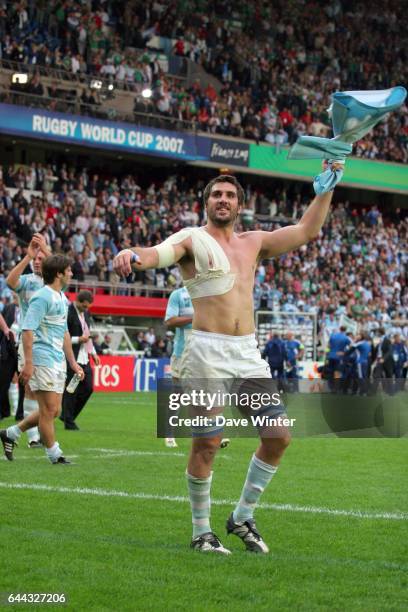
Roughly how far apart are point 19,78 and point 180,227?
760 cm

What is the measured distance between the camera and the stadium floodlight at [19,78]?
3553 centimetres

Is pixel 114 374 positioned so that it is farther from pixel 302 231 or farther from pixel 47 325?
pixel 302 231

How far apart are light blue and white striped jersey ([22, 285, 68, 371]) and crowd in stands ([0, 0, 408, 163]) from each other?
26.4 meters

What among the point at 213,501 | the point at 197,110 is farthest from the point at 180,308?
the point at 197,110

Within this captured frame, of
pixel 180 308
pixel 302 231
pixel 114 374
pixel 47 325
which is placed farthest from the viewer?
pixel 114 374

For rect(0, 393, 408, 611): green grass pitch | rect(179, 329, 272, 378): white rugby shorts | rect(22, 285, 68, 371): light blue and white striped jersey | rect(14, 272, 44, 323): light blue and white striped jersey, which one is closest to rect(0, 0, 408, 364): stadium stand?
rect(14, 272, 44, 323): light blue and white striped jersey

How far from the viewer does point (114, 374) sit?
1154 inches

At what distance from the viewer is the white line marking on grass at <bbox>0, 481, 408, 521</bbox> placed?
8.21 m

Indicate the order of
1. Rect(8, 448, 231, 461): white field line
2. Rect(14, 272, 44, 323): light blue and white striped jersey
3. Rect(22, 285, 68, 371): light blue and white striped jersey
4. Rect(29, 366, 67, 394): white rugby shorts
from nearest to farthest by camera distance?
Rect(29, 366, 67, 394): white rugby shorts < Rect(22, 285, 68, 371): light blue and white striped jersey < Rect(8, 448, 231, 461): white field line < Rect(14, 272, 44, 323): light blue and white striped jersey

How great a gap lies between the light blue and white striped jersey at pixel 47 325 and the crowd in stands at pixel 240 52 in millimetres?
26424

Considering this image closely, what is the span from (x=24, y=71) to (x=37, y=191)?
3.85 meters

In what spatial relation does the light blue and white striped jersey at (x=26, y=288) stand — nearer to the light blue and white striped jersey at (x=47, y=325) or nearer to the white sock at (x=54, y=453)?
the light blue and white striped jersey at (x=47, y=325)

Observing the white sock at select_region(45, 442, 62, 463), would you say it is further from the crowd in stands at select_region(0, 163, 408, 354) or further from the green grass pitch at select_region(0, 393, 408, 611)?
the crowd in stands at select_region(0, 163, 408, 354)

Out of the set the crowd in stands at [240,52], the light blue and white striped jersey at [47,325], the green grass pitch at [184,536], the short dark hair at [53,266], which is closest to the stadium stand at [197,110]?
the crowd in stands at [240,52]
